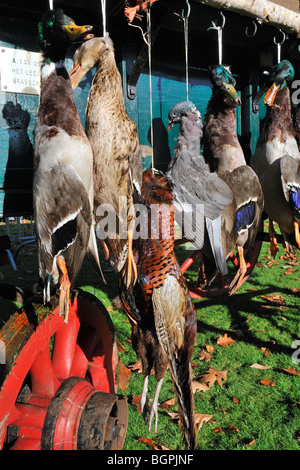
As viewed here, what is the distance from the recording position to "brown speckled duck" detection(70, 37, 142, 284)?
1.55 meters

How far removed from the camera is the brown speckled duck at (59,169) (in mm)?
1408

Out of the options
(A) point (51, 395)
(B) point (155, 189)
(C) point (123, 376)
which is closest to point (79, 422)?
(A) point (51, 395)

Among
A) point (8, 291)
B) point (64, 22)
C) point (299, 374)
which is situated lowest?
point (299, 374)

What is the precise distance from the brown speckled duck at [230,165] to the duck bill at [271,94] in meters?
0.24

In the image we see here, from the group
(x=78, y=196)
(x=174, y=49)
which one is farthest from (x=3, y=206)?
(x=174, y=49)

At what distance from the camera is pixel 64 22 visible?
4.63ft

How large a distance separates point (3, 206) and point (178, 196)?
105cm

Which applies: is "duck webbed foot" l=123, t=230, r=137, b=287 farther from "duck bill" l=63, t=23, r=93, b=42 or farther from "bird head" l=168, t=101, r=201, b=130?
"duck bill" l=63, t=23, r=93, b=42

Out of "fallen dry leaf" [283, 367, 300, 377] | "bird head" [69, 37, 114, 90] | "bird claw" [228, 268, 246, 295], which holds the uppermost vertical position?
"bird head" [69, 37, 114, 90]

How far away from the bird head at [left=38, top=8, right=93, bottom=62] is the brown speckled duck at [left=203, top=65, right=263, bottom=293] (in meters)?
0.89

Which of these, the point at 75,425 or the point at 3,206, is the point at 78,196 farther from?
the point at 75,425

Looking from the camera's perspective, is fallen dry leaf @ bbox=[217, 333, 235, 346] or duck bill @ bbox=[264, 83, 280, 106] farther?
fallen dry leaf @ bbox=[217, 333, 235, 346]

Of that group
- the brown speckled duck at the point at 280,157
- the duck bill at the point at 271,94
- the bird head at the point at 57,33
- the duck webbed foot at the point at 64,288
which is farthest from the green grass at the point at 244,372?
the bird head at the point at 57,33

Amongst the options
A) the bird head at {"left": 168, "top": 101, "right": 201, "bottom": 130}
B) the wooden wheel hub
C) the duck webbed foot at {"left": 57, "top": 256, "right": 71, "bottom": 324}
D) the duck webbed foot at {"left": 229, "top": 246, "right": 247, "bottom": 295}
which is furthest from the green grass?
the bird head at {"left": 168, "top": 101, "right": 201, "bottom": 130}
